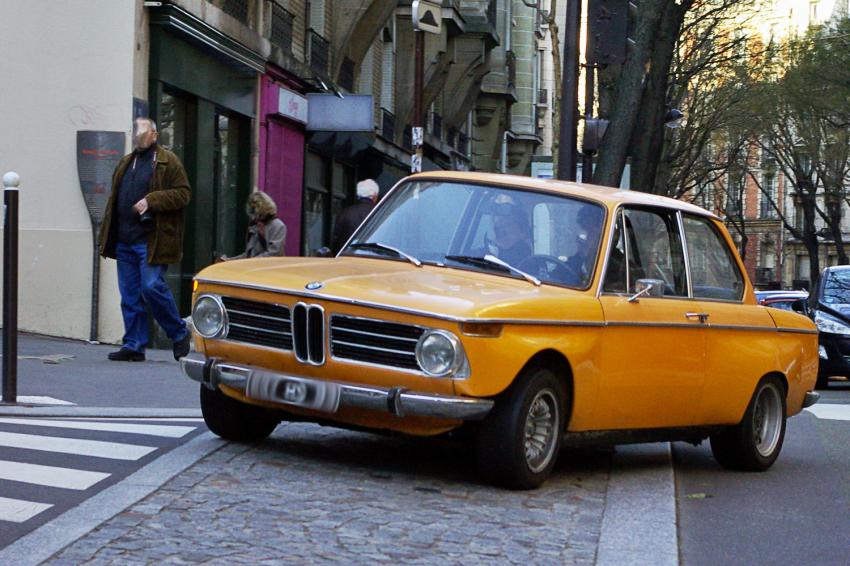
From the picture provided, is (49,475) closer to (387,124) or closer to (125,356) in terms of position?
(125,356)

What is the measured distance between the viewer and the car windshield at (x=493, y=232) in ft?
26.3

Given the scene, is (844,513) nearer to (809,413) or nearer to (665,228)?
(665,228)

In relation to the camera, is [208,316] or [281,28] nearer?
[208,316]

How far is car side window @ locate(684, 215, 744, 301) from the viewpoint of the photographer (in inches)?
355

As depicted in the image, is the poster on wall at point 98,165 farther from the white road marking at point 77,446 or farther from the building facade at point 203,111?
the white road marking at point 77,446

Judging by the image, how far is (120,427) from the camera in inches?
343

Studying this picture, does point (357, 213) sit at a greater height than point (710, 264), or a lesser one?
greater

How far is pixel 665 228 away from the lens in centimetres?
890

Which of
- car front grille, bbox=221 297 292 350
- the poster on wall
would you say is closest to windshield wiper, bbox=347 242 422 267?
car front grille, bbox=221 297 292 350

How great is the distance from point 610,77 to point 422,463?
3187 centimetres

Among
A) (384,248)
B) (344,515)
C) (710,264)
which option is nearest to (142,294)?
(384,248)

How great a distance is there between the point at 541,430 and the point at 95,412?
313 centimetres

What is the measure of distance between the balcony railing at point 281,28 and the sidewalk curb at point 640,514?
50.3 feet

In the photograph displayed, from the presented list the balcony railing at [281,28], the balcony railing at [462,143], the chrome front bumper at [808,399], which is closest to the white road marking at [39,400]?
the chrome front bumper at [808,399]
